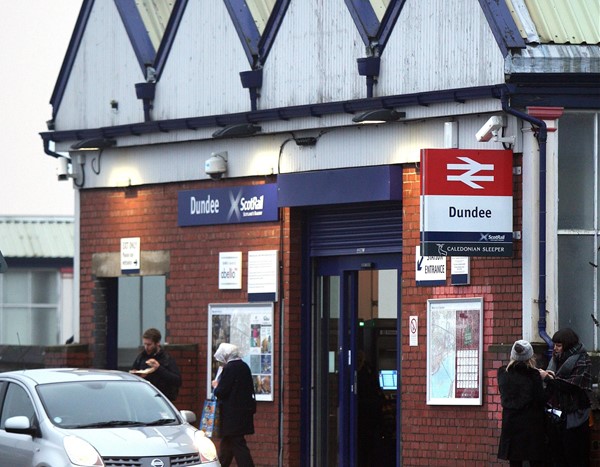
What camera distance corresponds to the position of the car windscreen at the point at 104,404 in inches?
653

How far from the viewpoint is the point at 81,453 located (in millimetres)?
15688

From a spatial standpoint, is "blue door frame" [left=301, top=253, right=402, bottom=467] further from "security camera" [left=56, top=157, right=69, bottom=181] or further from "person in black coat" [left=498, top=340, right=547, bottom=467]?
"security camera" [left=56, top=157, right=69, bottom=181]

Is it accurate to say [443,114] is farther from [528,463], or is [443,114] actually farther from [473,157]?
[528,463]

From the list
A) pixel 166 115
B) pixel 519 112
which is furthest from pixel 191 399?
pixel 519 112

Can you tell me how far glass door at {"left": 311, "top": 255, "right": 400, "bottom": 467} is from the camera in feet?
68.3

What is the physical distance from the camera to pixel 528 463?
1822cm

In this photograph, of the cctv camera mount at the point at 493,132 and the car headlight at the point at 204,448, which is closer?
the car headlight at the point at 204,448

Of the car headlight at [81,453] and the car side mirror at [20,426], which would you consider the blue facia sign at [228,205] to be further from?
the car headlight at [81,453]

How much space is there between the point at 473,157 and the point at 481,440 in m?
3.16

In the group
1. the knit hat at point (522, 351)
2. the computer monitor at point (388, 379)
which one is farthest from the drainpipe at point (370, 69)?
the knit hat at point (522, 351)

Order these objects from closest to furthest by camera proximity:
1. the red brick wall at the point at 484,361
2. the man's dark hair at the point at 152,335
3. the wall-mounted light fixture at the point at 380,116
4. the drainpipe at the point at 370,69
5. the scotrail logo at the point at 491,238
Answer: the scotrail logo at the point at 491,238 < the red brick wall at the point at 484,361 < the wall-mounted light fixture at the point at 380,116 < the drainpipe at the point at 370,69 < the man's dark hair at the point at 152,335

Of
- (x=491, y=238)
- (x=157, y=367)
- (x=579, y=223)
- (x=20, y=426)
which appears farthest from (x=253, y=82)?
(x=20, y=426)

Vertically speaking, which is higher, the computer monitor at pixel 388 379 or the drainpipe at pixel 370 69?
the drainpipe at pixel 370 69

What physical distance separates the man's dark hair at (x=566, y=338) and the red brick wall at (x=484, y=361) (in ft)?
3.09
